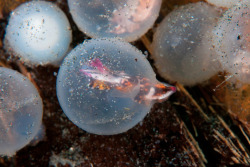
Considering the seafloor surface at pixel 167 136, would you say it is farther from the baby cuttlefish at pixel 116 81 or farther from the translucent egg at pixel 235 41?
the baby cuttlefish at pixel 116 81

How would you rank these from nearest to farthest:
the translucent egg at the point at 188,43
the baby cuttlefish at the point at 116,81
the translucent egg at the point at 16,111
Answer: the baby cuttlefish at the point at 116,81 < the translucent egg at the point at 16,111 < the translucent egg at the point at 188,43

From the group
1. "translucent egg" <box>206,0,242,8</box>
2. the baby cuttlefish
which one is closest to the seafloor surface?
"translucent egg" <box>206,0,242,8</box>

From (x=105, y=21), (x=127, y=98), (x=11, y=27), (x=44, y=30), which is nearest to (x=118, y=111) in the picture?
(x=127, y=98)

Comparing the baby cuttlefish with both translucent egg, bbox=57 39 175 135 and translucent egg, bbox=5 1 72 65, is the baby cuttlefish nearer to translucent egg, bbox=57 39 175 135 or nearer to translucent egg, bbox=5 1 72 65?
translucent egg, bbox=57 39 175 135

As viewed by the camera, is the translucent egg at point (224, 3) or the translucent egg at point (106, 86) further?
the translucent egg at point (224, 3)

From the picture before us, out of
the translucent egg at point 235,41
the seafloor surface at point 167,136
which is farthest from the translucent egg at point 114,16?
the translucent egg at point 235,41

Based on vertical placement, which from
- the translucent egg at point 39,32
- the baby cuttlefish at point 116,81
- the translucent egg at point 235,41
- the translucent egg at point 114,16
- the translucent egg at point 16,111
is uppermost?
the translucent egg at point 235,41

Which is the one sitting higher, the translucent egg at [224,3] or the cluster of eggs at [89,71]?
the translucent egg at [224,3]
